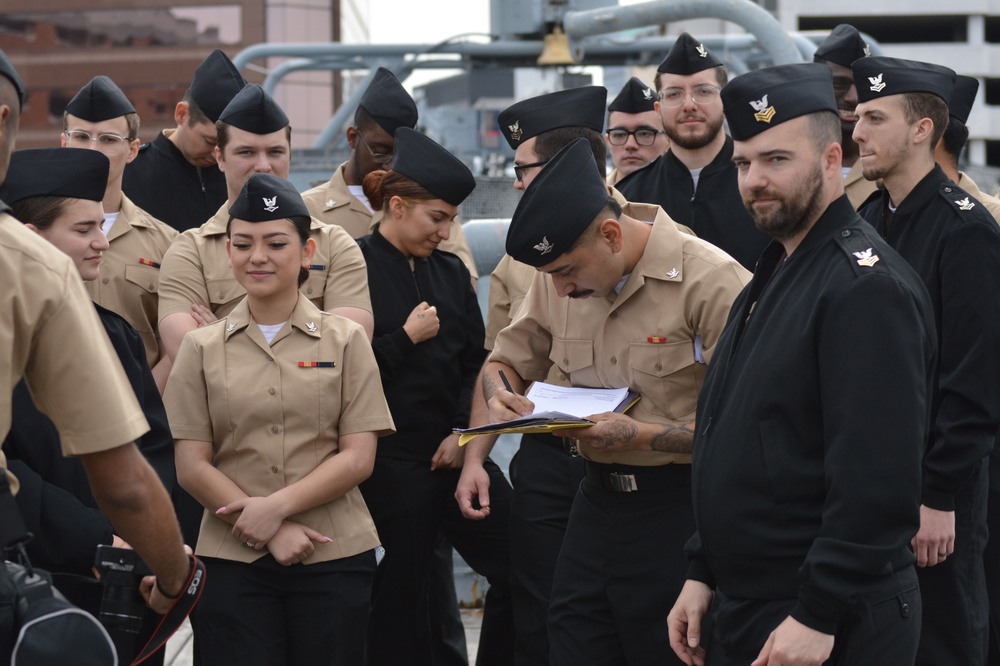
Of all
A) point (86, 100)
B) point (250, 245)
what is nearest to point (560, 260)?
point (250, 245)

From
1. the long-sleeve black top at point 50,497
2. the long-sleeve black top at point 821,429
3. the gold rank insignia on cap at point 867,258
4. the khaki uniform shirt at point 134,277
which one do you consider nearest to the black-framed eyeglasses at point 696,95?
the khaki uniform shirt at point 134,277

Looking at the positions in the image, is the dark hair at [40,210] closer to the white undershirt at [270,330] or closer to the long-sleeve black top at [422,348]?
the white undershirt at [270,330]

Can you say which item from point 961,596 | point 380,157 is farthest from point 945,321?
point 380,157

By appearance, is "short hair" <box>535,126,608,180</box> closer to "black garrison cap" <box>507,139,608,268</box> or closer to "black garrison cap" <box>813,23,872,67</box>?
"black garrison cap" <box>507,139,608,268</box>

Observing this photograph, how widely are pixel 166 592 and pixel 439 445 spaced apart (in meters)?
1.99

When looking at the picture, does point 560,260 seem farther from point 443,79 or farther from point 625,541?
point 443,79

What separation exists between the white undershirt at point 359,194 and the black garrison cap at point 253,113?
2.12 feet

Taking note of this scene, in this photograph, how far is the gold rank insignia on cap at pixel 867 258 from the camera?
8.71ft

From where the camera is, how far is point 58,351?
234 centimetres

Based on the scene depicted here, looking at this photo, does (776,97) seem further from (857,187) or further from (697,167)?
(857,187)

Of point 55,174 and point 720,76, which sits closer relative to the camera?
point 55,174

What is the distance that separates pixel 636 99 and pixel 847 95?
3.22 feet

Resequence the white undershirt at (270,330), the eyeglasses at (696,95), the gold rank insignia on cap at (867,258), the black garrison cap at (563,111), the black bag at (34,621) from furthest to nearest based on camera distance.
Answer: the eyeglasses at (696,95) → the black garrison cap at (563,111) → the white undershirt at (270,330) → the gold rank insignia on cap at (867,258) → the black bag at (34,621)

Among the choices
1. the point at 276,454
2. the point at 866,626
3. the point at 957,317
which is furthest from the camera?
the point at 276,454
